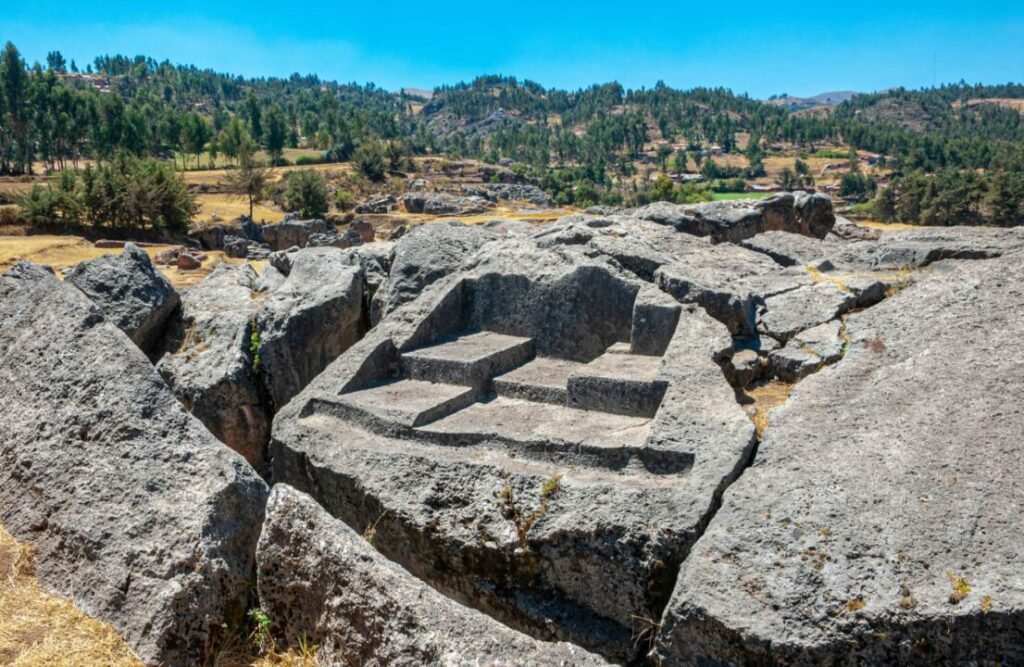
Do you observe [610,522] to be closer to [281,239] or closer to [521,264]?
[521,264]

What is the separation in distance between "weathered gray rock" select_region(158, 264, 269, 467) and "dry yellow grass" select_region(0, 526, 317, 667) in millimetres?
5293

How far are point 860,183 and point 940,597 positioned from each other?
357 ft

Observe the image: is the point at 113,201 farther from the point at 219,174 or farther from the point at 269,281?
the point at 219,174

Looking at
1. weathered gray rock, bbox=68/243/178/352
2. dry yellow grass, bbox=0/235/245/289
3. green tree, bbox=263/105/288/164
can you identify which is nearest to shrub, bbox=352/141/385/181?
green tree, bbox=263/105/288/164

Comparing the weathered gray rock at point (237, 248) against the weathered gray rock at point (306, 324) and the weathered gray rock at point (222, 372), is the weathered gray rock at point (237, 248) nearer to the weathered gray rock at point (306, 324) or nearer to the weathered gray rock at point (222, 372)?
the weathered gray rock at point (222, 372)

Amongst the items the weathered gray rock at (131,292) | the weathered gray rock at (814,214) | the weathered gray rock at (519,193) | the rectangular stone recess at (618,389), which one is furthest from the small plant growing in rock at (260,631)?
the weathered gray rock at (519,193)

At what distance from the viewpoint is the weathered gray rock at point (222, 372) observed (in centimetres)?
1004

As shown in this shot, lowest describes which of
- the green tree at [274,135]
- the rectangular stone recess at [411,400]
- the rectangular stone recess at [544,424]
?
the rectangular stone recess at [544,424]

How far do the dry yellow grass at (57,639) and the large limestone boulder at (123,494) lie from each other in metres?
0.07

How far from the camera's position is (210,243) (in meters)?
45.3

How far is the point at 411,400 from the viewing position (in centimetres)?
820

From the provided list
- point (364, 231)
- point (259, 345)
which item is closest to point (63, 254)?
point (364, 231)

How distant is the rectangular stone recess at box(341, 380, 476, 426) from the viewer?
770 cm

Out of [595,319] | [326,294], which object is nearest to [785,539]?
[595,319]
